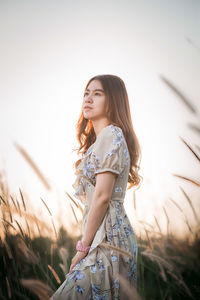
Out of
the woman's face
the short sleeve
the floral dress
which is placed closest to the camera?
the floral dress

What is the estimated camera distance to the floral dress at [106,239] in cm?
136

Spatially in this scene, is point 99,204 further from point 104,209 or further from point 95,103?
point 95,103

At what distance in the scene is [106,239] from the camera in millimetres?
1484

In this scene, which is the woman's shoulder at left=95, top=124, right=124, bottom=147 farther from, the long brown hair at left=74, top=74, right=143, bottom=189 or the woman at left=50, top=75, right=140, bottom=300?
the long brown hair at left=74, top=74, right=143, bottom=189

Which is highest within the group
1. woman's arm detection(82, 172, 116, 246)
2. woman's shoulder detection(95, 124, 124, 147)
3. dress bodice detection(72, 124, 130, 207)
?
woman's shoulder detection(95, 124, 124, 147)

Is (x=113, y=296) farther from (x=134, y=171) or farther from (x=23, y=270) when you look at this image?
(x=134, y=171)

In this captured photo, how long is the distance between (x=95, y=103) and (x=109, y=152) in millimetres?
408

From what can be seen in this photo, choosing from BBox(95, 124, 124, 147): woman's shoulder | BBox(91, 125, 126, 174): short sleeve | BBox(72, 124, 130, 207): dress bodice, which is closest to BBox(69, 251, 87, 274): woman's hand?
BBox(72, 124, 130, 207): dress bodice

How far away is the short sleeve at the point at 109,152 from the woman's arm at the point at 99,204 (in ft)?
0.13

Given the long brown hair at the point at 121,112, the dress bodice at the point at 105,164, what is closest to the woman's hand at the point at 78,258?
the dress bodice at the point at 105,164

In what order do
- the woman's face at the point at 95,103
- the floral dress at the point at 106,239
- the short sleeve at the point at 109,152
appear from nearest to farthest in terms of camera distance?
the floral dress at the point at 106,239
the short sleeve at the point at 109,152
the woman's face at the point at 95,103

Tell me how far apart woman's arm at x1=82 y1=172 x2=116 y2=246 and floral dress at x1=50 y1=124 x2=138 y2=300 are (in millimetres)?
31

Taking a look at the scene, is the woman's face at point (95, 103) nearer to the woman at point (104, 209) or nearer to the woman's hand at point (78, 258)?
the woman at point (104, 209)

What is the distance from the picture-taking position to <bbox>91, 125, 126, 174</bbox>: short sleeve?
58.4 inches
